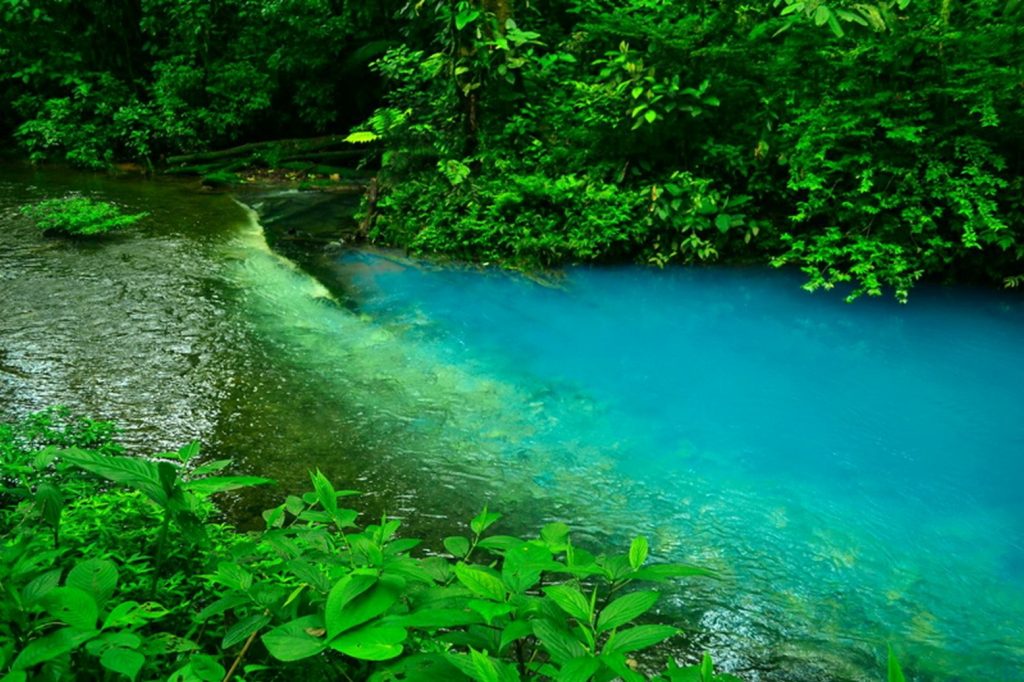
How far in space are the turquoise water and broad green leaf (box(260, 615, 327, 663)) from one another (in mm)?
1911

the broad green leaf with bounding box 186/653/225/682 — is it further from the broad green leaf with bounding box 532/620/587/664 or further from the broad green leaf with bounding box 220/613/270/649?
the broad green leaf with bounding box 532/620/587/664

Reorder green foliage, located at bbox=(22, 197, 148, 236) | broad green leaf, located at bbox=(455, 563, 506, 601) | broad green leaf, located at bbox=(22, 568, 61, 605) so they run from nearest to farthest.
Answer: broad green leaf, located at bbox=(455, 563, 506, 601)
broad green leaf, located at bbox=(22, 568, 61, 605)
green foliage, located at bbox=(22, 197, 148, 236)

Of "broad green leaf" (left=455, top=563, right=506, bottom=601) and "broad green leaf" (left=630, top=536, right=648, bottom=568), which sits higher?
"broad green leaf" (left=455, top=563, right=506, bottom=601)

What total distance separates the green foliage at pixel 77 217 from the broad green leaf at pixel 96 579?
23.0 feet

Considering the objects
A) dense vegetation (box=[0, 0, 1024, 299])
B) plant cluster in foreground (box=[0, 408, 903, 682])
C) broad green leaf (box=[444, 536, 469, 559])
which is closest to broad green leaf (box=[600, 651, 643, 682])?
plant cluster in foreground (box=[0, 408, 903, 682])

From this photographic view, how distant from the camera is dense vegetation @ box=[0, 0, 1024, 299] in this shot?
6.73 meters

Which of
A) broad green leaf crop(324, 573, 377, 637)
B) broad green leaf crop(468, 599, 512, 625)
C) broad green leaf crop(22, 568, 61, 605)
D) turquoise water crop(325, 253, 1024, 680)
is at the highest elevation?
broad green leaf crop(468, 599, 512, 625)

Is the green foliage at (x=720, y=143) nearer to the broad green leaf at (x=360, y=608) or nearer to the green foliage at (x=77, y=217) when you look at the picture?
the green foliage at (x=77, y=217)

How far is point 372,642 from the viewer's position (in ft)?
4.74

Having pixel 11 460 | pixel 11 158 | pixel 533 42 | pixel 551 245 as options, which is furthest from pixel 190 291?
pixel 11 158

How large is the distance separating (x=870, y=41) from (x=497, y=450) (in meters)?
5.45

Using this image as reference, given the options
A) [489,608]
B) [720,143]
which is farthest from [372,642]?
[720,143]

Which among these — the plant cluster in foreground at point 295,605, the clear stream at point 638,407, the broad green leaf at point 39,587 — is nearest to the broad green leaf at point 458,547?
the plant cluster in foreground at point 295,605

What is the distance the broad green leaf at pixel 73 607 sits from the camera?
160 centimetres
